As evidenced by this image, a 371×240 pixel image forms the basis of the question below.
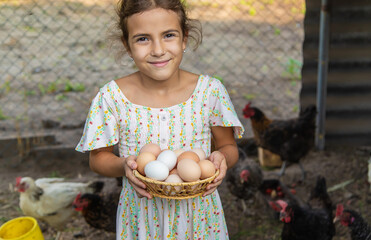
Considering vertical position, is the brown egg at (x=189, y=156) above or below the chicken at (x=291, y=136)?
above

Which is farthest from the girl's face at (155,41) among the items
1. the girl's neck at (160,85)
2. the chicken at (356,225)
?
the chicken at (356,225)

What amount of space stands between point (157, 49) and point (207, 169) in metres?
0.45

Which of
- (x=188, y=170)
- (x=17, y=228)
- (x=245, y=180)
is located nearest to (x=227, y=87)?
(x=245, y=180)

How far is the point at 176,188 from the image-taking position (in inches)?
50.5

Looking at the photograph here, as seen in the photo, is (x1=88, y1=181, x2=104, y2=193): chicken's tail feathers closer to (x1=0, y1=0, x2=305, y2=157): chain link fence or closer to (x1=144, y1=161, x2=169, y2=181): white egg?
(x1=0, y1=0, x2=305, y2=157): chain link fence

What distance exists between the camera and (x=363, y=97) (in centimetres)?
361

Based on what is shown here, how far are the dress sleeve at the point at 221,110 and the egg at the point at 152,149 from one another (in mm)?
262

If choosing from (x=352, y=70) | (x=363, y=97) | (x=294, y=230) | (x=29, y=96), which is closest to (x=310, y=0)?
(x=352, y=70)

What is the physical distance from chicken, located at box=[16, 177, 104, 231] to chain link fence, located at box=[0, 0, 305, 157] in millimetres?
1020

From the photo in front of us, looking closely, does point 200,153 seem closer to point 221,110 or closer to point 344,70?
point 221,110

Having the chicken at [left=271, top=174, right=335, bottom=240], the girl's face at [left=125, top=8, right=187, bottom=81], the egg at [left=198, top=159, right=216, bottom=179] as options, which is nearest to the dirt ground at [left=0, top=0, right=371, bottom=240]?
the chicken at [left=271, top=174, right=335, bottom=240]

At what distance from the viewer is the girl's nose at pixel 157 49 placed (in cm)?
139

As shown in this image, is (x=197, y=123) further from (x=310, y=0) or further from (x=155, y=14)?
(x=310, y=0)

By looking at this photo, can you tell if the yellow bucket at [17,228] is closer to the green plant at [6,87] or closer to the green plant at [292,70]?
the green plant at [6,87]
